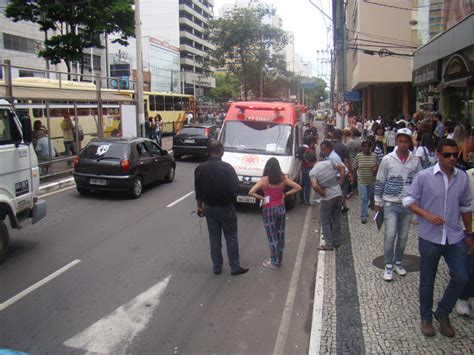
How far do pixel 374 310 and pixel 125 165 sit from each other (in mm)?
7926

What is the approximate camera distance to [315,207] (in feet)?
36.9

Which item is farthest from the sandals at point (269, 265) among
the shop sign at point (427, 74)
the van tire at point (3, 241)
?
the shop sign at point (427, 74)

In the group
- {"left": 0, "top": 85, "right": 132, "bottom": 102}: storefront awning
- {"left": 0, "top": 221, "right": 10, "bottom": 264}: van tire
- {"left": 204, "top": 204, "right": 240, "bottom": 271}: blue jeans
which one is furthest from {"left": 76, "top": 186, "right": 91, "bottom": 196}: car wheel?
{"left": 204, "top": 204, "right": 240, "bottom": 271}: blue jeans

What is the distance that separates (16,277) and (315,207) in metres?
6.94

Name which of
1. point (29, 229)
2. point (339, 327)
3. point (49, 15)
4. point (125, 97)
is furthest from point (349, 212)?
point (49, 15)

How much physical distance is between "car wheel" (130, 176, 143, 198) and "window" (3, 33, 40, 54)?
40166 mm

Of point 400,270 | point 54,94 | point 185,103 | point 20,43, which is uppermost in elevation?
point 20,43

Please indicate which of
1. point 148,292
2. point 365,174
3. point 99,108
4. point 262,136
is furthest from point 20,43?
point 148,292

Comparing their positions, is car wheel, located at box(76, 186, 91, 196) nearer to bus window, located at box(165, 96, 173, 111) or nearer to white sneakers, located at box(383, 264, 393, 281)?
white sneakers, located at box(383, 264, 393, 281)

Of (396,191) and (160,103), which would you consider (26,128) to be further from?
(160,103)

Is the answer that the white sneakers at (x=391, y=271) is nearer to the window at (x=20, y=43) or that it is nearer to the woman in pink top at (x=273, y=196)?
the woman in pink top at (x=273, y=196)

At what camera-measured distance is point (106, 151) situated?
11.9 m

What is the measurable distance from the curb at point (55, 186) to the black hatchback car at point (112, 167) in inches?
52.7

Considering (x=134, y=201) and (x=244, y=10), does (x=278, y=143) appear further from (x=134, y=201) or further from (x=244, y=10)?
(x=244, y=10)
